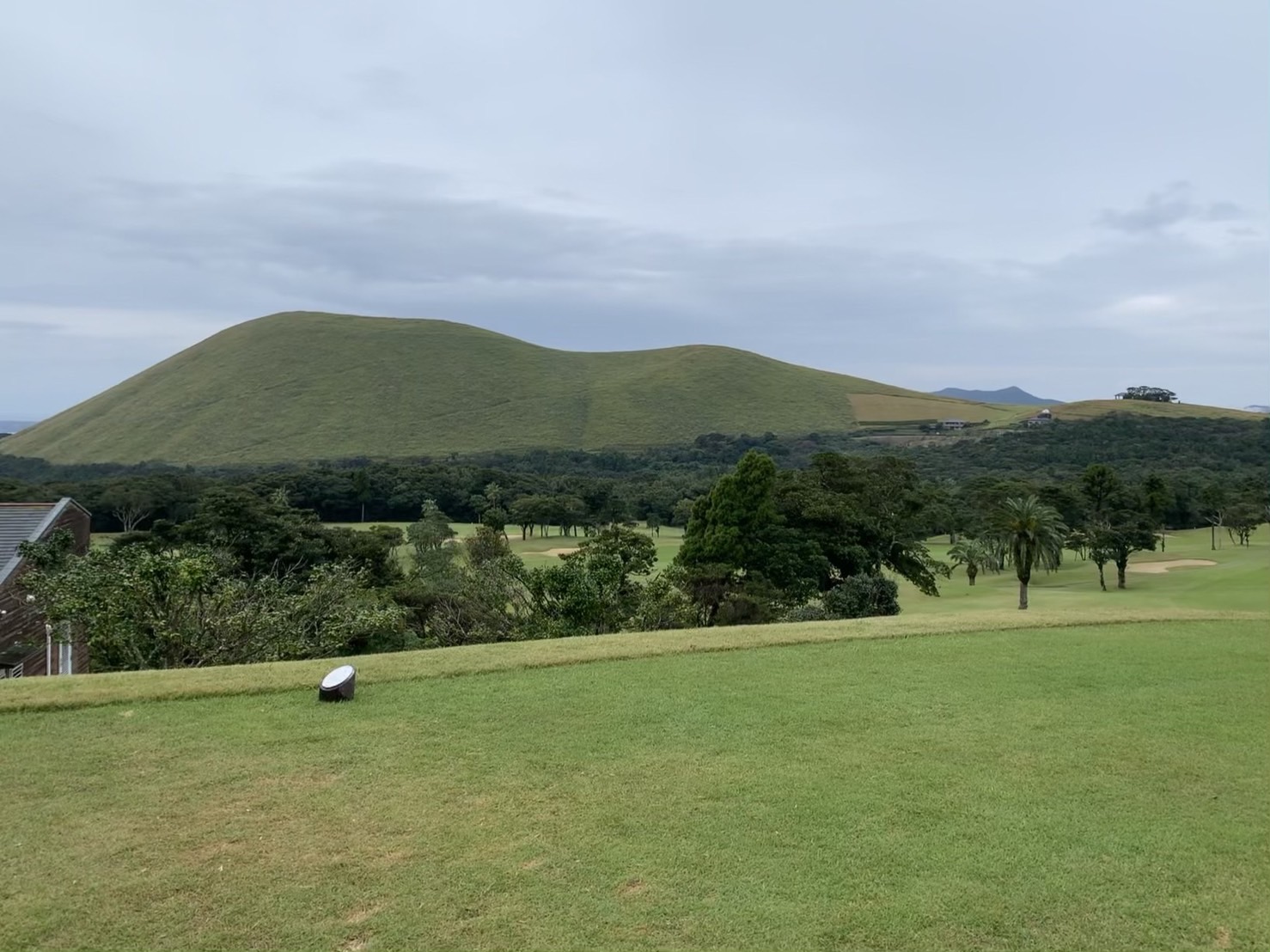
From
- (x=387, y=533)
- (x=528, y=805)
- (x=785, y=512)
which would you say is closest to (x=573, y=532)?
→ (x=387, y=533)

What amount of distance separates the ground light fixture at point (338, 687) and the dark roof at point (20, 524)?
30.5 ft

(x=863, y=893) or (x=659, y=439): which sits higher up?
(x=659, y=439)

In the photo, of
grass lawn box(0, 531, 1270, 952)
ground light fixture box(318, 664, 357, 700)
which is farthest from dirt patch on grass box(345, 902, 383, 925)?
ground light fixture box(318, 664, 357, 700)

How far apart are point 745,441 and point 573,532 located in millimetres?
58933

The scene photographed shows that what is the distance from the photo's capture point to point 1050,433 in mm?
114188

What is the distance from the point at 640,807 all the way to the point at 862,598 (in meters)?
27.2

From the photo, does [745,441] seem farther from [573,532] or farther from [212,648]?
[212,648]

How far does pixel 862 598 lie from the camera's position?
31.4m

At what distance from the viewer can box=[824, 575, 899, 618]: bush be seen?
30922mm

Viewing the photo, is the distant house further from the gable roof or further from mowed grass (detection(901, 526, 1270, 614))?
mowed grass (detection(901, 526, 1270, 614))

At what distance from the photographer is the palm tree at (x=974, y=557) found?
51.5m

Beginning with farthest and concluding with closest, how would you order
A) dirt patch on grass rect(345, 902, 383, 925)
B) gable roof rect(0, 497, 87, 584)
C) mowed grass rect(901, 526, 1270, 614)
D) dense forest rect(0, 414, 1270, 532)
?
1. dense forest rect(0, 414, 1270, 532)
2. mowed grass rect(901, 526, 1270, 614)
3. gable roof rect(0, 497, 87, 584)
4. dirt patch on grass rect(345, 902, 383, 925)

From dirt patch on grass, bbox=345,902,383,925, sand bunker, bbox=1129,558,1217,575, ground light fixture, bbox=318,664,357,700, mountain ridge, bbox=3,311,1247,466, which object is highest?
mountain ridge, bbox=3,311,1247,466

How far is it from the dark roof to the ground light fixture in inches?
366
